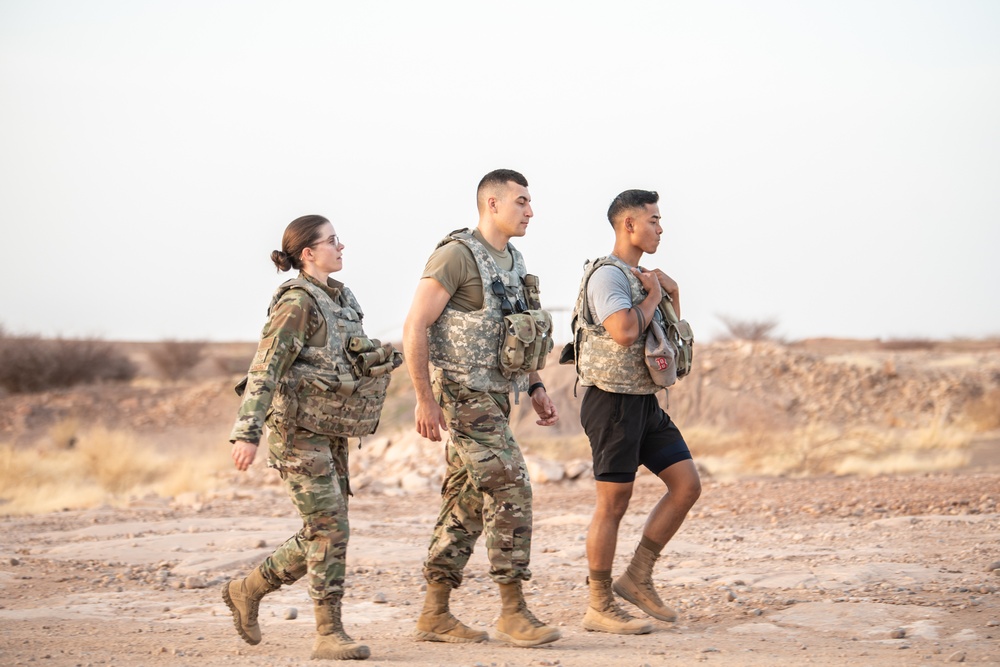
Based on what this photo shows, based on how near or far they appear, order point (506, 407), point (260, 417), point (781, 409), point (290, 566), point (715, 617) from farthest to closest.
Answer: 1. point (781, 409)
2. point (715, 617)
3. point (506, 407)
4. point (290, 566)
5. point (260, 417)

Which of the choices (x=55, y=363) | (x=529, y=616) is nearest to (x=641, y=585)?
(x=529, y=616)

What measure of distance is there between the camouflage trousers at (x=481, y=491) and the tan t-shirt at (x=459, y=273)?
1.25 feet

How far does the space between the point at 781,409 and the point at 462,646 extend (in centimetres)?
1855

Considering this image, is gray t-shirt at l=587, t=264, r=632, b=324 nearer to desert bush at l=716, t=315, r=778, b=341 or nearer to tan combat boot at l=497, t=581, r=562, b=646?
tan combat boot at l=497, t=581, r=562, b=646

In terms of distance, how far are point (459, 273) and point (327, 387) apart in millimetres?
838

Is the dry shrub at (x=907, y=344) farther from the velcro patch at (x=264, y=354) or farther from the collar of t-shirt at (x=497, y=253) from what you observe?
the velcro patch at (x=264, y=354)

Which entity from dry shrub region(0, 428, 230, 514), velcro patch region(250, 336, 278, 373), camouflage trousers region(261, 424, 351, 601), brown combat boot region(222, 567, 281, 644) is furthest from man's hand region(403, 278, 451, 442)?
dry shrub region(0, 428, 230, 514)

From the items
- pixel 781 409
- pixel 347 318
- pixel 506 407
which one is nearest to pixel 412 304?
pixel 347 318

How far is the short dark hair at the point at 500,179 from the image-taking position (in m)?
5.11

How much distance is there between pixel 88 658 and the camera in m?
4.87

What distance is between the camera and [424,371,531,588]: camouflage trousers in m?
4.87

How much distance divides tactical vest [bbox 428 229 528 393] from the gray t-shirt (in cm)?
48

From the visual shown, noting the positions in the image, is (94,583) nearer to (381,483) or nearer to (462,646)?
(462,646)

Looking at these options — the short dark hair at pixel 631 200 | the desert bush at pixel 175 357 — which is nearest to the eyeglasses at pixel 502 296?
Result: the short dark hair at pixel 631 200
